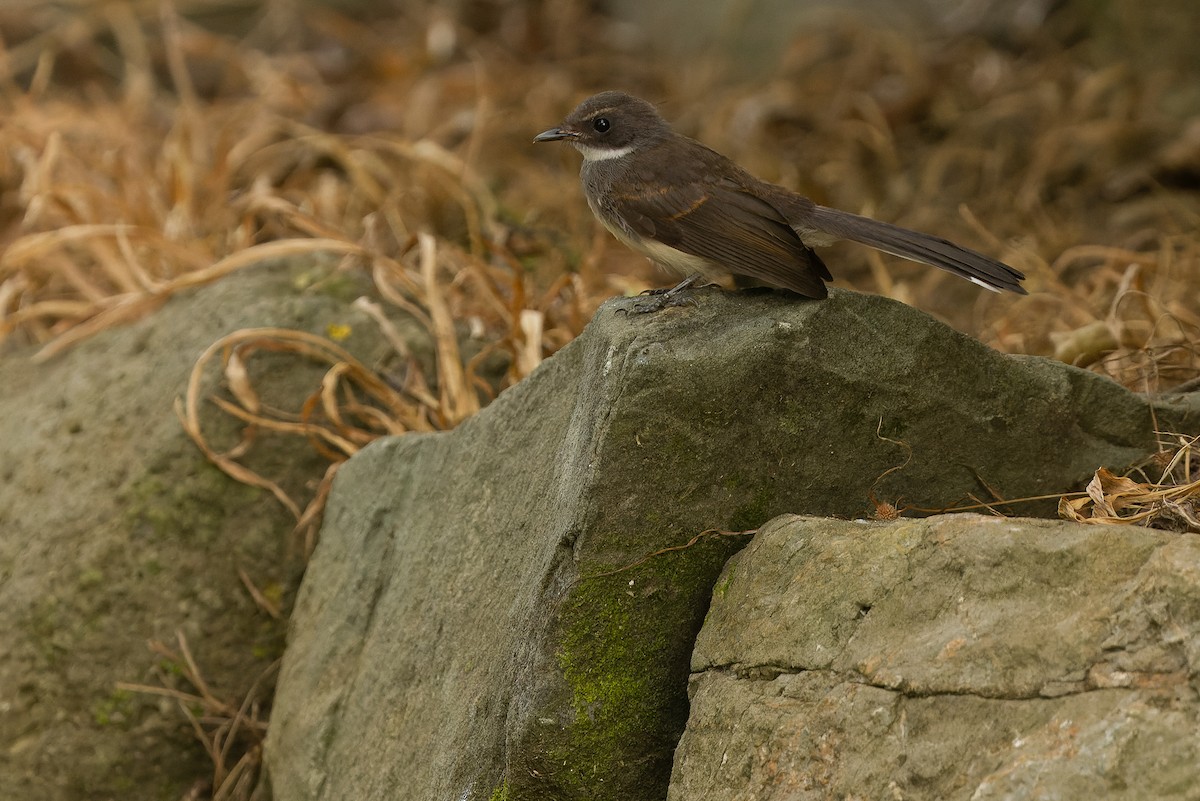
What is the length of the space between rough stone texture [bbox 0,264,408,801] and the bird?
131 centimetres

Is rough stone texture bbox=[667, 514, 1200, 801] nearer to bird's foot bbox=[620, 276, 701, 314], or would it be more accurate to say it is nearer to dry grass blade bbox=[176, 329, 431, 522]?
bird's foot bbox=[620, 276, 701, 314]

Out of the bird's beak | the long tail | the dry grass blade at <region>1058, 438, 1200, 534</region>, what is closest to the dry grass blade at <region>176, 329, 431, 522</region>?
the bird's beak

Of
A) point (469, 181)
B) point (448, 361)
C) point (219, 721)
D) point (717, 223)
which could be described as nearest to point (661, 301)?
point (717, 223)

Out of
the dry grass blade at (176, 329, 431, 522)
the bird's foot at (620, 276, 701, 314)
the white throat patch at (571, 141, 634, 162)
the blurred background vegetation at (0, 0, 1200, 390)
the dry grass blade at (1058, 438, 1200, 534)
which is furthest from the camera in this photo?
the blurred background vegetation at (0, 0, 1200, 390)

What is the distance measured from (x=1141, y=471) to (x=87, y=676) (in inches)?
111

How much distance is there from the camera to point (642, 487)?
2.30 m

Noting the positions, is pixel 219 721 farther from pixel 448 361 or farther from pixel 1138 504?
pixel 1138 504

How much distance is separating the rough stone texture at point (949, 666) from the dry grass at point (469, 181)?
17.4 inches

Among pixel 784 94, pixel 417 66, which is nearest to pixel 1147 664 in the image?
pixel 784 94

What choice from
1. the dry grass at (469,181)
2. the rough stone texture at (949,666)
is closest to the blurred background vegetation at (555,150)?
the dry grass at (469,181)

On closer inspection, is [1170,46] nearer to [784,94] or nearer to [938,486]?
[784,94]

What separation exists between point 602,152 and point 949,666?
6.43 ft

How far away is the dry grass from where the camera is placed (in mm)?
3988

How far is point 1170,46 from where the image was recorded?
6.50 m
